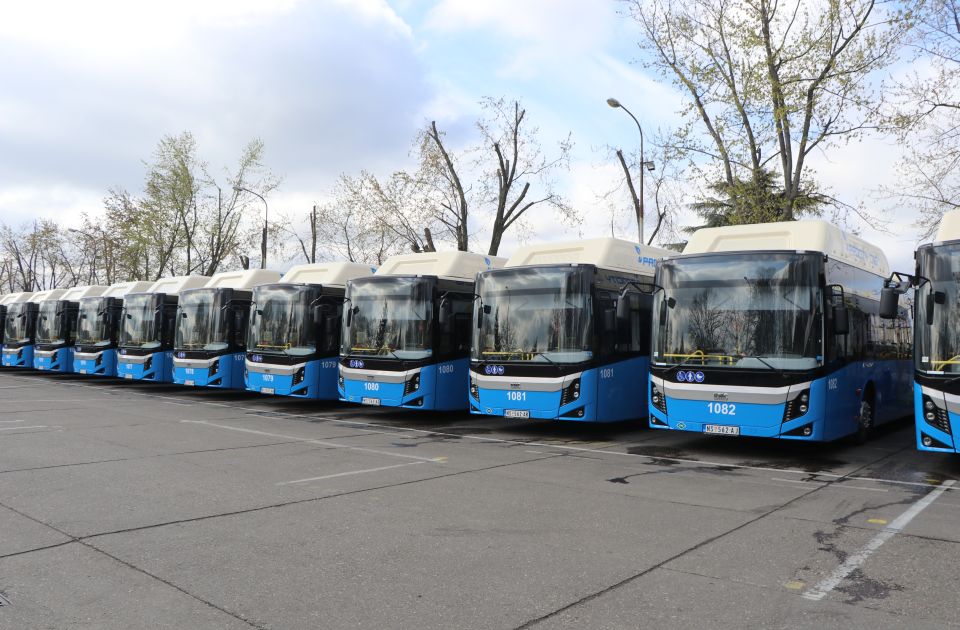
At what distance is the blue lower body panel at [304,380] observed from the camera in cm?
1756

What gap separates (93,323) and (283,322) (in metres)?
12.3

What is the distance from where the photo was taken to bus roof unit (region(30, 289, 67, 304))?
31.2 m

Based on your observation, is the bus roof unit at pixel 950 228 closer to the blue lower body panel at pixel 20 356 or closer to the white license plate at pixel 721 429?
the white license plate at pixel 721 429

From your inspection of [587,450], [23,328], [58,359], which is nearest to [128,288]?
[58,359]

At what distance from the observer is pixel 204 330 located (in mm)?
20703

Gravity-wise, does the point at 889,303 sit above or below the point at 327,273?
below

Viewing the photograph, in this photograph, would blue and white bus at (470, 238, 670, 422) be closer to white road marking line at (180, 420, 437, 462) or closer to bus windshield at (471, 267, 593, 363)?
bus windshield at (471, 267, 593, 363)

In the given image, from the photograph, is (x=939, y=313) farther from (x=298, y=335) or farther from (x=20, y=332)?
(x=20, y=332)

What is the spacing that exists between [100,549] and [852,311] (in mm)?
10776

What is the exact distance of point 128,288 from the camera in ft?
85.1

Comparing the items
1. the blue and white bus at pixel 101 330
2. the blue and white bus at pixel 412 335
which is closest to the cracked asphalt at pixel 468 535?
the blue and white bus at pixel 412 335

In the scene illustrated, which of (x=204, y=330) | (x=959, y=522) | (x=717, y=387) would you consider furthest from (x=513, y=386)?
(x=204, y=330)

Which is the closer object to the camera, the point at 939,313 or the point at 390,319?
the point at 939,313

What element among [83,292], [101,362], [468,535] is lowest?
[468,535]
